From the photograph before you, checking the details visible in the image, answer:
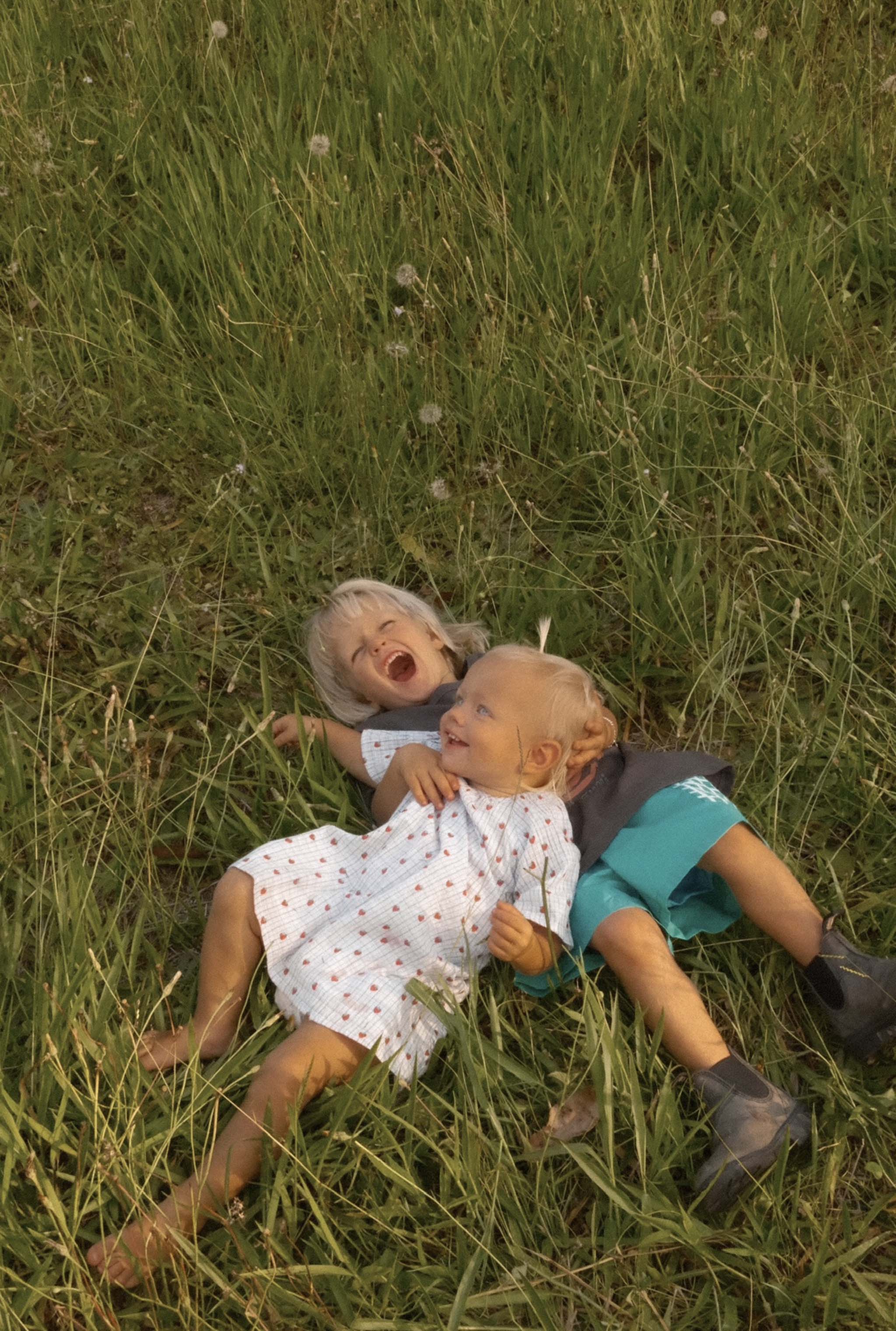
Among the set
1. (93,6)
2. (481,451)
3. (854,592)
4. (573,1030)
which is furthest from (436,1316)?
(93,6)

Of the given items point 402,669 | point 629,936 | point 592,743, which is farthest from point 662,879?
point 402,669

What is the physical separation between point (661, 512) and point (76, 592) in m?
1.55

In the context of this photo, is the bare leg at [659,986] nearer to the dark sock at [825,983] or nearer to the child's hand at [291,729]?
the dark sock at [825,983]

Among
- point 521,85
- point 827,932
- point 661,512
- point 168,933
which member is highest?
point 521,85

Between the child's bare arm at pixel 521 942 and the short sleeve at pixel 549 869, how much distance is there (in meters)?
0.02

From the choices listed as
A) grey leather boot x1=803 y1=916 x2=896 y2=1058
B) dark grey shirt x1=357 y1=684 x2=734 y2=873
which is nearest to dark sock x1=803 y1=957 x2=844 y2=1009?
grey leather boot x1=803 y1=916 x2=896 y2=1058

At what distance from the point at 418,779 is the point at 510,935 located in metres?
0.42

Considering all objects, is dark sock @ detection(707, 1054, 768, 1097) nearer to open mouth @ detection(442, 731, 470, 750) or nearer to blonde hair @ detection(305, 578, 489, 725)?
open mouth @ detection(442, 731, 470, 750)

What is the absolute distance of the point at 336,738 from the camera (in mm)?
2738

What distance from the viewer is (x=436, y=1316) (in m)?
1.87

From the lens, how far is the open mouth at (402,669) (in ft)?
9.07

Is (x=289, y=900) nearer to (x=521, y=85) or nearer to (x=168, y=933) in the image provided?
(x=168, y=933)

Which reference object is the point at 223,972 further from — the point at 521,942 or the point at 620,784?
the point at 620,784

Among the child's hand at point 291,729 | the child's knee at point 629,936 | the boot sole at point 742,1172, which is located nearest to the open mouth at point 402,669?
the child's hand at point 291,729
